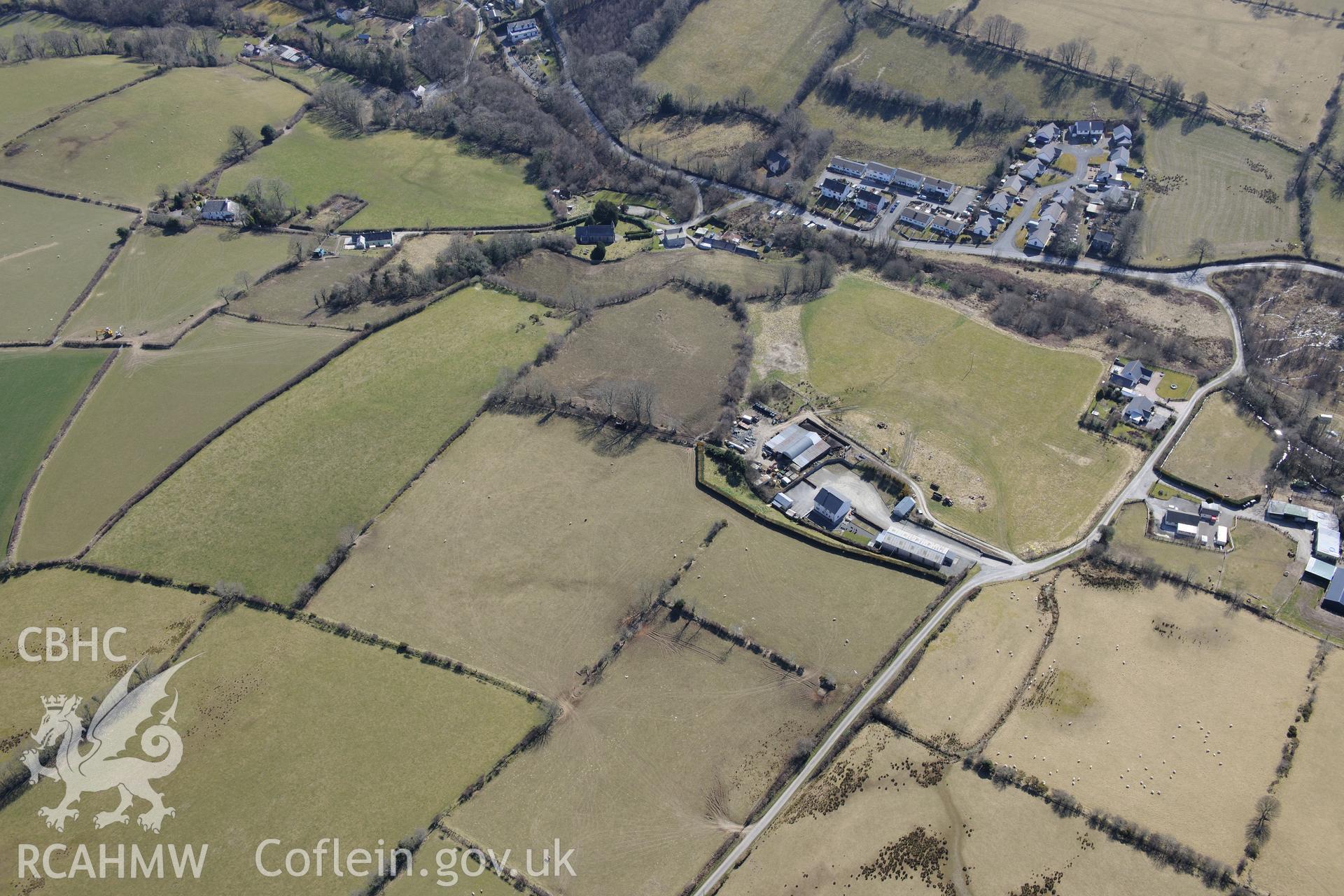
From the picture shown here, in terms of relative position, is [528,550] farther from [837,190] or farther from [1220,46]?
[1220,46]

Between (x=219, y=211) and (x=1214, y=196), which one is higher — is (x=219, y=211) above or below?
below

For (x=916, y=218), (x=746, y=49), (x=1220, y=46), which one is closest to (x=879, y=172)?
(x=916, y=218)

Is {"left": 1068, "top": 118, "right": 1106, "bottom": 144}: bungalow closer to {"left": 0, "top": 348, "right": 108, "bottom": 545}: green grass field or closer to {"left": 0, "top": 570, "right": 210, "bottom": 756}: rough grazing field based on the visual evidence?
{"left": 0, "top": 570, "right": 210, "bottom": 756}: rough grazing field

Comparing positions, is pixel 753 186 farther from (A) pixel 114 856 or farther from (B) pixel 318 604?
(A) pixel 114 856

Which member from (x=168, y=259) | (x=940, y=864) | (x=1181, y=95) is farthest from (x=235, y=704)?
(x=1181, y=95)

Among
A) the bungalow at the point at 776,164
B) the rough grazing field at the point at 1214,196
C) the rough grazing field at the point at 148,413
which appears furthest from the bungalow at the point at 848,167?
the rough grazing field at the point at 148,413

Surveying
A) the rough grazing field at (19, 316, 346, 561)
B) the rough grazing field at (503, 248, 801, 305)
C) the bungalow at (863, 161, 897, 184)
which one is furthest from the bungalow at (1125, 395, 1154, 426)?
the rough grazing field at (19, 316, 346, 561)
